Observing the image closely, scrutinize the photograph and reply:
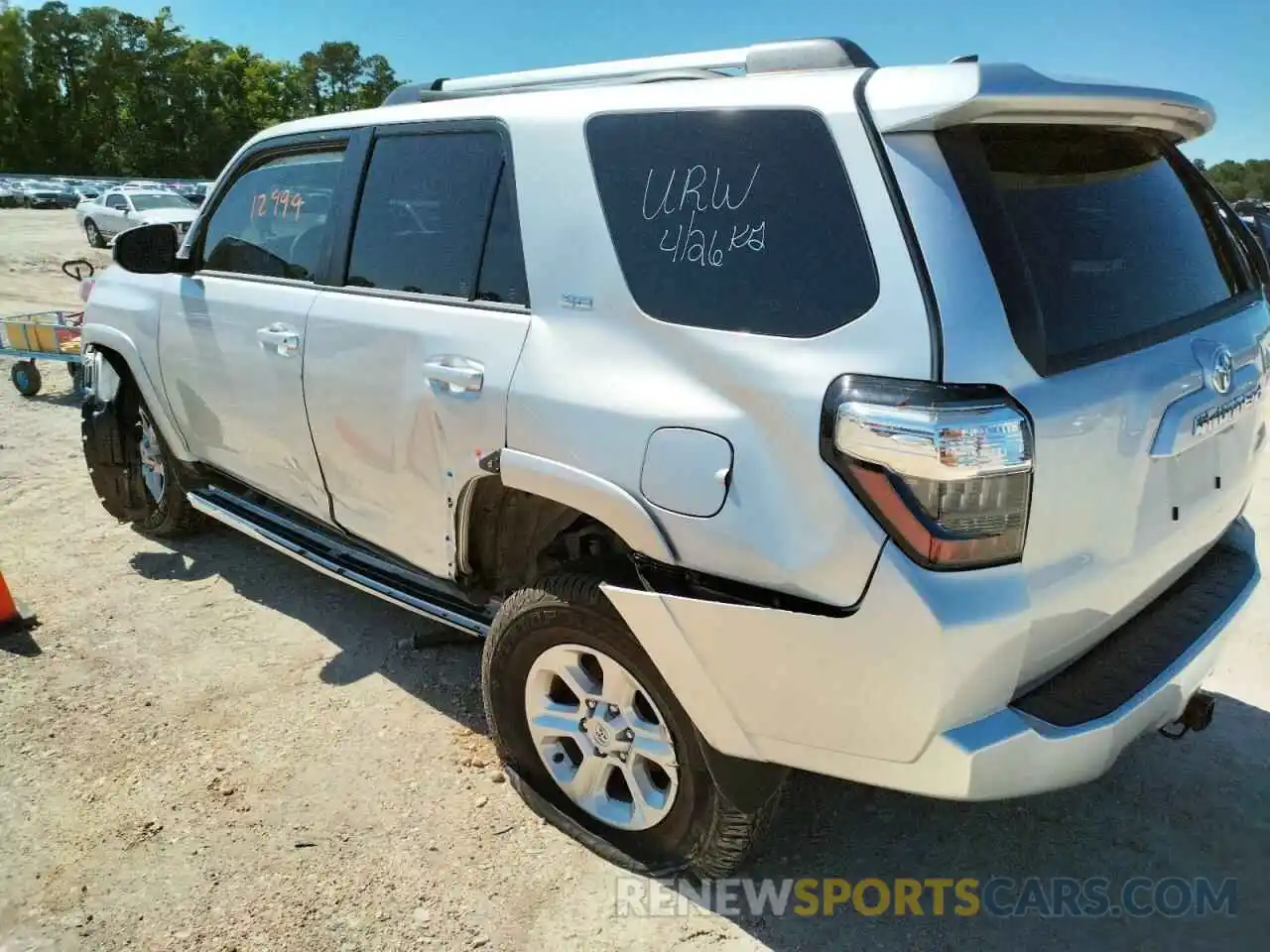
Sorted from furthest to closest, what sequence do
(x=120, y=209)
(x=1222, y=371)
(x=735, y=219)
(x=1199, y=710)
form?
1. (x=120, y=209)
2. (x=1199, y=710)
3. (x=1222, y=371)
4. (x=735, y=219)

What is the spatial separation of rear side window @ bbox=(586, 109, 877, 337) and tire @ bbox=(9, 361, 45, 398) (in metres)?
7.81

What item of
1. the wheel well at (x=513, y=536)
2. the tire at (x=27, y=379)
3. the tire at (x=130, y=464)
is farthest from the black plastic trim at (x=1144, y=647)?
the tire at (x=27, y=379)

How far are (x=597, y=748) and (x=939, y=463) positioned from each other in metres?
1.30

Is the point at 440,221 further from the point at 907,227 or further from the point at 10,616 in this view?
the point at 10,616

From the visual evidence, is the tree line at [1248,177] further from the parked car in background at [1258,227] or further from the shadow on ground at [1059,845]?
the shadow on ground at [1059,845]

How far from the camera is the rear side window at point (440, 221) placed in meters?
2.71

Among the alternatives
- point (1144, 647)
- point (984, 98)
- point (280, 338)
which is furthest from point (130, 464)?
point (1144, 647)

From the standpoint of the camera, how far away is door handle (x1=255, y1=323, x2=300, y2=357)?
3324 millimetres

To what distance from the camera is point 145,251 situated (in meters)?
4.14

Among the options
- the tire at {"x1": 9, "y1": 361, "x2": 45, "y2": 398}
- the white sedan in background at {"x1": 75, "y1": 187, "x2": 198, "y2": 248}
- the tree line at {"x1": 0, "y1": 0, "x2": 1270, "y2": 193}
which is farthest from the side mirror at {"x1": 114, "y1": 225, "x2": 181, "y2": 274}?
the tree line at {"x1": 0, "y1": 0, "x2": 1270, "y2": 193}

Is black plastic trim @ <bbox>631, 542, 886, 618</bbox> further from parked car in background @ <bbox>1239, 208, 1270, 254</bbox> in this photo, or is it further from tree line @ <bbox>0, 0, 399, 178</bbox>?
tree line @ <bbox>0, 0, 399, 178</bbox>

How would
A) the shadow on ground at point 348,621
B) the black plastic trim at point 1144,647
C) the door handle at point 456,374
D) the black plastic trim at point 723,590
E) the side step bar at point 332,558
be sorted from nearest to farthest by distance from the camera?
the black plastic trim at point 723,590
the black plastic trim at point 1144,647
the door handle at point 456,374
the side step bar at point 332,558
the shadow on ground at point 348,621

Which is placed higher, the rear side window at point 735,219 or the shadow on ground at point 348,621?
the rear side window at point 735,219

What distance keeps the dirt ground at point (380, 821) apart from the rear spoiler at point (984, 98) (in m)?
1.97
